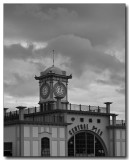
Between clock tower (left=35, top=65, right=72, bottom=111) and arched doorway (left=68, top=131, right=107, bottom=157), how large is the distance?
2.85m

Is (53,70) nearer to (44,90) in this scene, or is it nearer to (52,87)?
(52,87)

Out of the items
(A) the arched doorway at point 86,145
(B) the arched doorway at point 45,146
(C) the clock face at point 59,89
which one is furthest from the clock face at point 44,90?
(B) the arched doorway at point 45,146

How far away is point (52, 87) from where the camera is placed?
3491 cm

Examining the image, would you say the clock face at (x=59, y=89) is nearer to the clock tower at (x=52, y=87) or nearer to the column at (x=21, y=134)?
the clock tower at (x=52, y=87)

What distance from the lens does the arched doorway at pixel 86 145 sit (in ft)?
106

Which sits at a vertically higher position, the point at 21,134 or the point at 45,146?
the point at 21,134

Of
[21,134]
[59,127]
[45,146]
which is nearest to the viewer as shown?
[21,134]

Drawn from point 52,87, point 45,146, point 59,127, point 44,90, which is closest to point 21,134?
point 45,146

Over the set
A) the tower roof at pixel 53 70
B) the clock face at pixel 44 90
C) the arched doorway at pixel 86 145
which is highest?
the tower roof at pixel 53 70

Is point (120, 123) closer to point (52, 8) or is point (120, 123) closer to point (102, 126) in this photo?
point (102, 126)

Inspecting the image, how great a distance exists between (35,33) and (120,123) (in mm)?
12552

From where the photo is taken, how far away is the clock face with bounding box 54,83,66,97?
34656 mm

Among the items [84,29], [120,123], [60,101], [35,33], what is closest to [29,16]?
[35,33]

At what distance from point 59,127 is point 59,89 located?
455 centimetres
